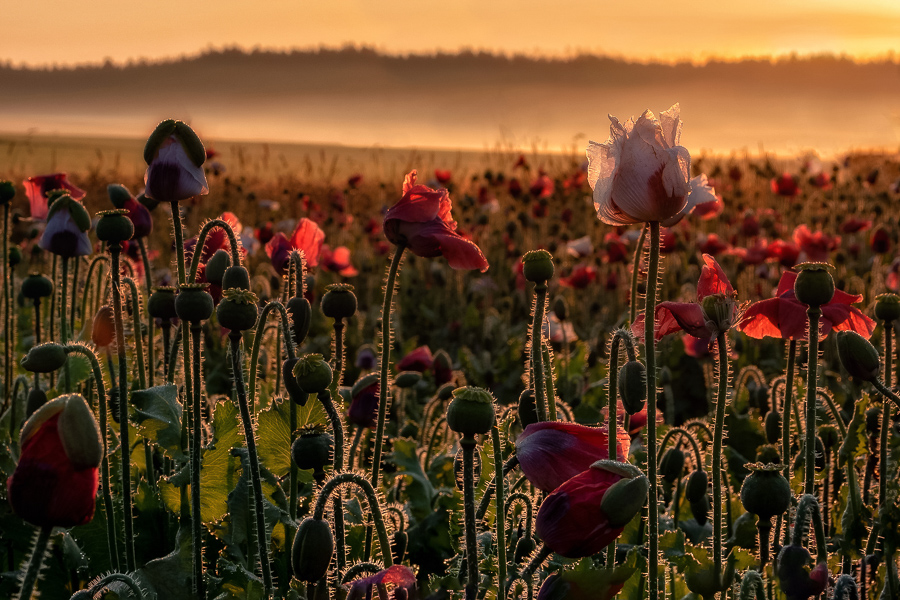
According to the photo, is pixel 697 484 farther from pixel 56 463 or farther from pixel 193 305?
pixel 56 463

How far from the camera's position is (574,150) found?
10500mm

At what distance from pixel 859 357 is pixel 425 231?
3.05ft

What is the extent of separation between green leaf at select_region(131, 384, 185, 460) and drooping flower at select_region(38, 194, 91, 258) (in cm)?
63

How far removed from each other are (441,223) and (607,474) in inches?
36.2

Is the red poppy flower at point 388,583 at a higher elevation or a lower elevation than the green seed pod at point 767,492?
lower

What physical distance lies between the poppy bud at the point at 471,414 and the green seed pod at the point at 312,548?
262mm

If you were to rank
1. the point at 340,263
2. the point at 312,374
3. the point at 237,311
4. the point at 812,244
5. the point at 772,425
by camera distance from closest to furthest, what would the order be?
the point at 237,311, the point at 312,374, the point at 772,425, the point at 340,263, the point at 812,244

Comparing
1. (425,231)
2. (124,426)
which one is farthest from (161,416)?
(425,231)

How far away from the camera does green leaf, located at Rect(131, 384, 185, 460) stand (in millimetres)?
2014

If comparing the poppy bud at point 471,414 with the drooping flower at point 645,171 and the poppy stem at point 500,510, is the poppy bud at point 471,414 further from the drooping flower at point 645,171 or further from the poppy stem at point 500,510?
the drooping flower at point 645,171

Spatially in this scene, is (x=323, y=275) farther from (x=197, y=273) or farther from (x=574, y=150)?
(x=197, y=273)

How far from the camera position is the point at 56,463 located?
1.15m

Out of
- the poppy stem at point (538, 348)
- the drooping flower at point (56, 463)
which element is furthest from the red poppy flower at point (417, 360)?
the drooping flower at point (56, 463)

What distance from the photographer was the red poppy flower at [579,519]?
123cm
